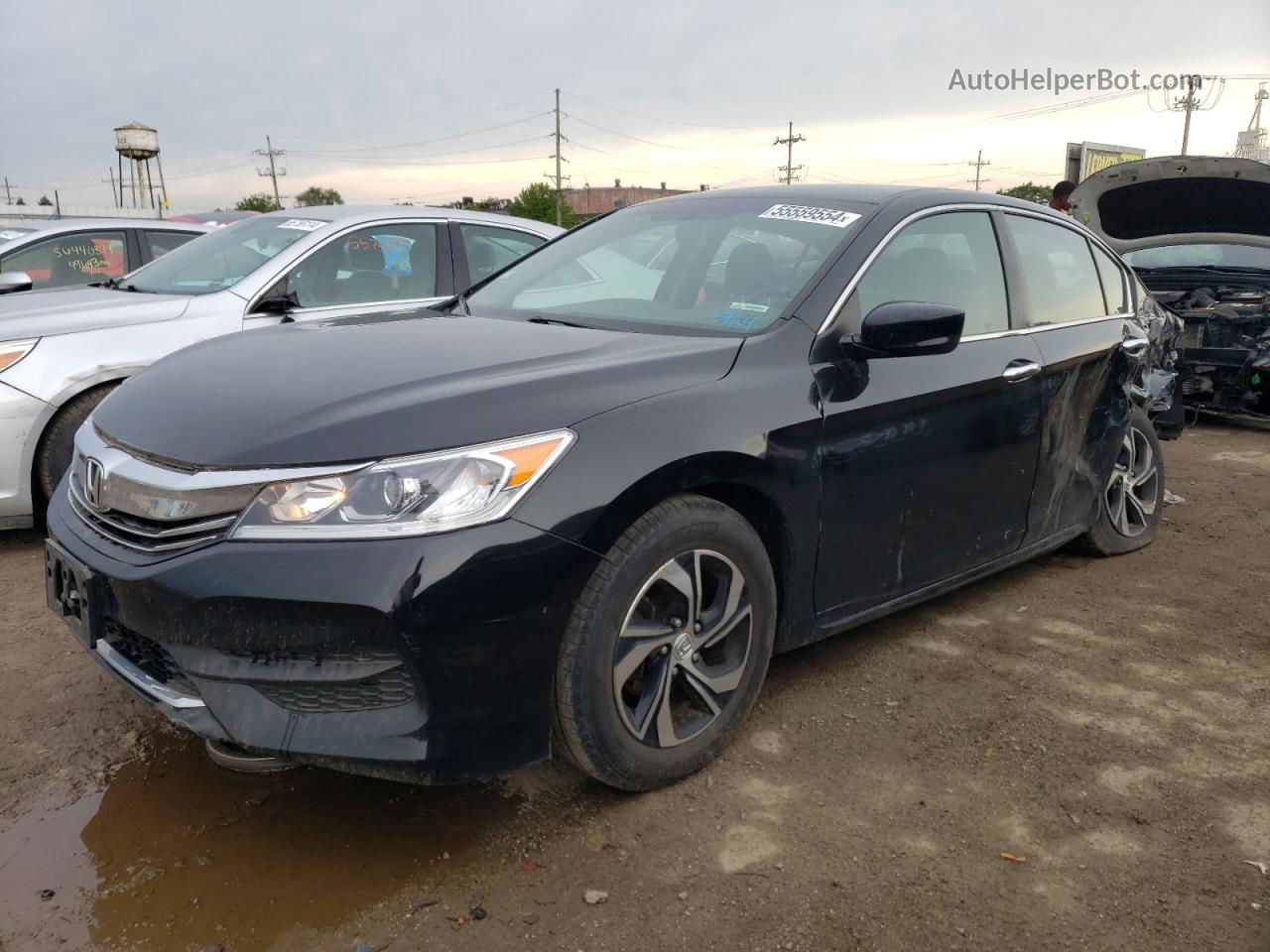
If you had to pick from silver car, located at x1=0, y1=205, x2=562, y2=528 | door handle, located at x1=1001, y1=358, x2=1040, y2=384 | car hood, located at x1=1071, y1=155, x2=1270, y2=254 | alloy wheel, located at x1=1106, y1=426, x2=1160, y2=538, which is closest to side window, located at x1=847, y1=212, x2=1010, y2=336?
door handle, located at x1=1001, y1=358, x2=1040, y2=384

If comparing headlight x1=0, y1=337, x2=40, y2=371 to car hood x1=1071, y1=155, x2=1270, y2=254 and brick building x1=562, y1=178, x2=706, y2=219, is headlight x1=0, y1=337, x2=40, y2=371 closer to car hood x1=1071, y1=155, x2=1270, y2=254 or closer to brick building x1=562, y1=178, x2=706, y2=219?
car hood x1=1071, y1=155, x2=1270, y2=254

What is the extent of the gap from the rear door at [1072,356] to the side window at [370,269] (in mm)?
3212

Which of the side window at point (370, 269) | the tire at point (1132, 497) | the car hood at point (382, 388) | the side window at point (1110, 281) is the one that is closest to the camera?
the car hood at point (382, 388)

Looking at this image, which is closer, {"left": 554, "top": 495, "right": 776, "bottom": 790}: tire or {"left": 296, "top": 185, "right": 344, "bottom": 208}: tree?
{"left": 554, "top": 495, "right": 776, "bottom": 790}: tire

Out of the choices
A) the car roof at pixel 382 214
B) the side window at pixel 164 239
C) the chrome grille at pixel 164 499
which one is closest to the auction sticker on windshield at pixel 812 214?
the chrome grille at pixel 164 499

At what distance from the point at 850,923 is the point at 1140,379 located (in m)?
3.22

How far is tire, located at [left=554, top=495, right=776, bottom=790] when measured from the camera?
7.39 ft

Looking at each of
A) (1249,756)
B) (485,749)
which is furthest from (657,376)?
(1249,756)

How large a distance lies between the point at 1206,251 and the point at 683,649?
7265mm

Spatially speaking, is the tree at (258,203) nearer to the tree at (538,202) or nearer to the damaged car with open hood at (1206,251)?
the tree at (538,202)

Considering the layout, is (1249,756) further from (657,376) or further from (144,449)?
(144,449)

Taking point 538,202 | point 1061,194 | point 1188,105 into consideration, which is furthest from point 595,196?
point 1061,194

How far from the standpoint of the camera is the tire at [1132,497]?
4.43 meters

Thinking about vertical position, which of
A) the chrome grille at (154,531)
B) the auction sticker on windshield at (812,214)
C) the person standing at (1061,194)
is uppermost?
the person standing at (1061,194)
